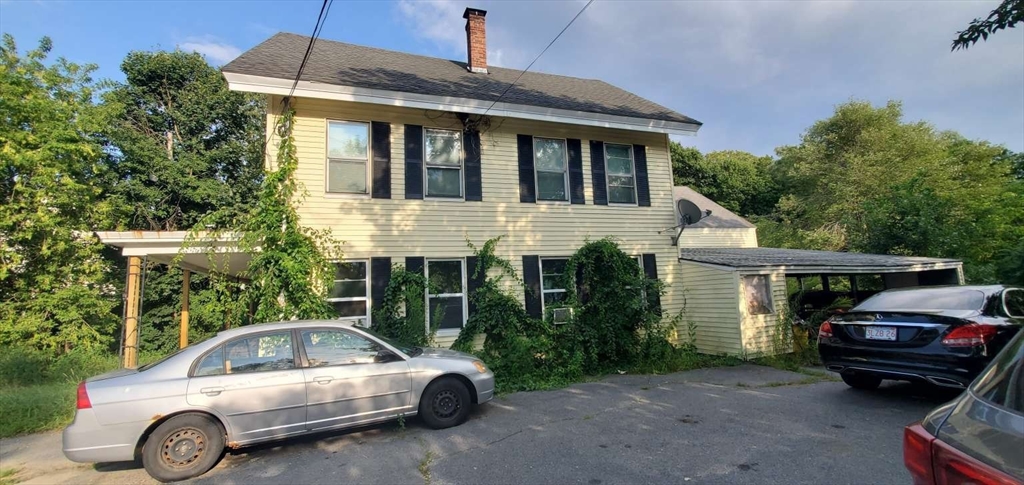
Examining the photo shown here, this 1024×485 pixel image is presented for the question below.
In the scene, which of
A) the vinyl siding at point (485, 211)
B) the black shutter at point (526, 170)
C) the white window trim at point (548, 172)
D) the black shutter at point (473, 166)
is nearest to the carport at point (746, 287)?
the vinyl siding at point (485, 211)

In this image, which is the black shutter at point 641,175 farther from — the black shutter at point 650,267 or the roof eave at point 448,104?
the black shutter at point 650,267

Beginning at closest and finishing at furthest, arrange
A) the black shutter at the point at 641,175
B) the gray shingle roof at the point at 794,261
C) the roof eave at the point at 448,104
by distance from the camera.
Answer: the roof eave at the point at 448,104 < the gray shingle roof at the point at 794,261 < the black shutter at the point at 641,175

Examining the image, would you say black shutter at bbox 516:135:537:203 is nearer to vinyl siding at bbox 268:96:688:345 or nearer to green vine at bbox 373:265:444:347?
vinyl siding at bbox 268:96:688:345

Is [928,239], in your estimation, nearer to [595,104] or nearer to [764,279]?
[764,279]

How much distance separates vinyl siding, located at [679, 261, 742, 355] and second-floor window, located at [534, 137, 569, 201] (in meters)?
3.65

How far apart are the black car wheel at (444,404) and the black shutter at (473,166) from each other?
5.12 meters

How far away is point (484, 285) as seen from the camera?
9.56 m

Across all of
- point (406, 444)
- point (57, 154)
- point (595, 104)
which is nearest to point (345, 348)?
point (406, 444)

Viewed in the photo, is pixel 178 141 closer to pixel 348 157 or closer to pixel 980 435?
pixel 348 157

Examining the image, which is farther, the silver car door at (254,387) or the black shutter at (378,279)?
the black shutter at (378,279)

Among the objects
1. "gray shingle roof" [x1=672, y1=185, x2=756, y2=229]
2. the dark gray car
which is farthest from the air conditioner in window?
"gray shingle roof" [x1=672, y1=185, x2=756, y2=229]

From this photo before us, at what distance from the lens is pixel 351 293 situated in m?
9.18

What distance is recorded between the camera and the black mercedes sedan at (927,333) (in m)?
5.25

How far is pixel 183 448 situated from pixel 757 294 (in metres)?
10.6
